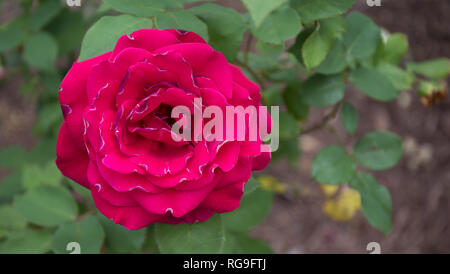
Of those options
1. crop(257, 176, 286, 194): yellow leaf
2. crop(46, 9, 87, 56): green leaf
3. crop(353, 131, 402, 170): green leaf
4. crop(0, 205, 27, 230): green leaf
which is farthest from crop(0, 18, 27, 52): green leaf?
crop(257, 176, 286, 194): yellow leaf

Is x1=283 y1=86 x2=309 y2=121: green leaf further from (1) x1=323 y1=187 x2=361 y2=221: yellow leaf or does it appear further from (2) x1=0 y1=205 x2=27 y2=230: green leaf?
(1) x1=323 y1=187 x2=361 y2=221: yellow leaf

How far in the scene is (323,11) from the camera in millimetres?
756

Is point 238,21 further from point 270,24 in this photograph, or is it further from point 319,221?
point 319,221

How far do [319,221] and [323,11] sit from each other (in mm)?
1674

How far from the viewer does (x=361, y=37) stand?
0.94m

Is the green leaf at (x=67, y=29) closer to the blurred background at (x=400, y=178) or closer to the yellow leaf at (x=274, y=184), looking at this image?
the blurred background at (x=400, y=178)

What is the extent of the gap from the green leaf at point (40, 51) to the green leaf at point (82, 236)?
0.62 metres

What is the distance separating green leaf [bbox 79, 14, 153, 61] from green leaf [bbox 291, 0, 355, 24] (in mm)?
288

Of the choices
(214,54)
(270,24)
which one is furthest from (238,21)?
(214,54)

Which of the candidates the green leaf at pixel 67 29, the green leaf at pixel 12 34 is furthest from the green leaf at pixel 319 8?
the green leaf at pixel 67 29

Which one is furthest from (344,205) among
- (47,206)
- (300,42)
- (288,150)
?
(47,206)

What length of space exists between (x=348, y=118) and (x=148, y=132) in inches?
23.2

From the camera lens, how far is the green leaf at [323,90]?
3.16 ft

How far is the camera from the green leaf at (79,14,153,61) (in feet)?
2.32
